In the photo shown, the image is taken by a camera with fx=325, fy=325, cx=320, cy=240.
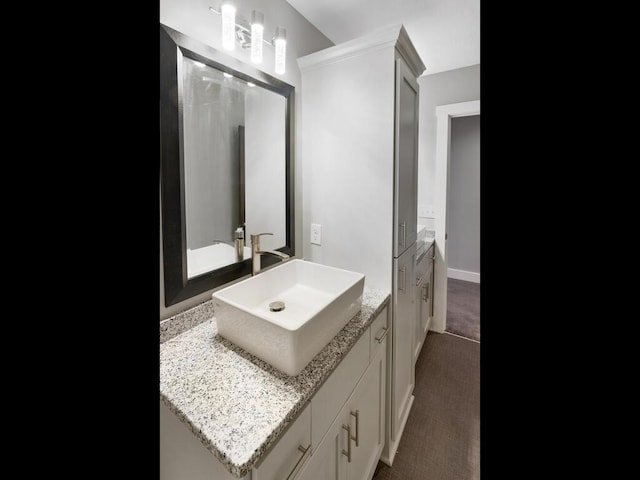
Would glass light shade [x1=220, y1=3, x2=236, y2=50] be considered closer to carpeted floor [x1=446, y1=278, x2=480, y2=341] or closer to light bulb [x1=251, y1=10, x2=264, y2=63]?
light bulb [x1=251, y1=10, x2=264, y2=63]

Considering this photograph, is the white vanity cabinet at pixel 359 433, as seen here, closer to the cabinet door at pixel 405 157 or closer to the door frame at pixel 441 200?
the cabinet door at pixel 405 157

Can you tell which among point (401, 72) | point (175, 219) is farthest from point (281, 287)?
point (401, 72)

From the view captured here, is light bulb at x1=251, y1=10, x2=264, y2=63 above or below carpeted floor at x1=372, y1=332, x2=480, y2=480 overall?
above

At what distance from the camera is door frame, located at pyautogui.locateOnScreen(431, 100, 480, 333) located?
8.95 ft

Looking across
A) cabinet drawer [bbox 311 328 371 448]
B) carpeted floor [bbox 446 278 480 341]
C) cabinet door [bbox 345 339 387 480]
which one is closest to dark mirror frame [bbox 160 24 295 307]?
cabinet drawer [bbox 311 328 371 448]

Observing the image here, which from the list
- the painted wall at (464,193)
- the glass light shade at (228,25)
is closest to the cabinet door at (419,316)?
the glass light shade at (228,25)

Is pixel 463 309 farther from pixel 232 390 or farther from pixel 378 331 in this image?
pixel 232 390

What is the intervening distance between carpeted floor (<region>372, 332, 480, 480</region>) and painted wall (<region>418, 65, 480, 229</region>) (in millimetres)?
1172

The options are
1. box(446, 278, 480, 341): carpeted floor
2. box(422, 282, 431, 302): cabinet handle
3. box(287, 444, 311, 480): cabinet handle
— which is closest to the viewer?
box(287, 444, 311, 480): cabinet handle

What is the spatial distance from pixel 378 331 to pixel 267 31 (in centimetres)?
144

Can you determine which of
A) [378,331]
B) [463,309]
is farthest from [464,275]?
[378,331]
